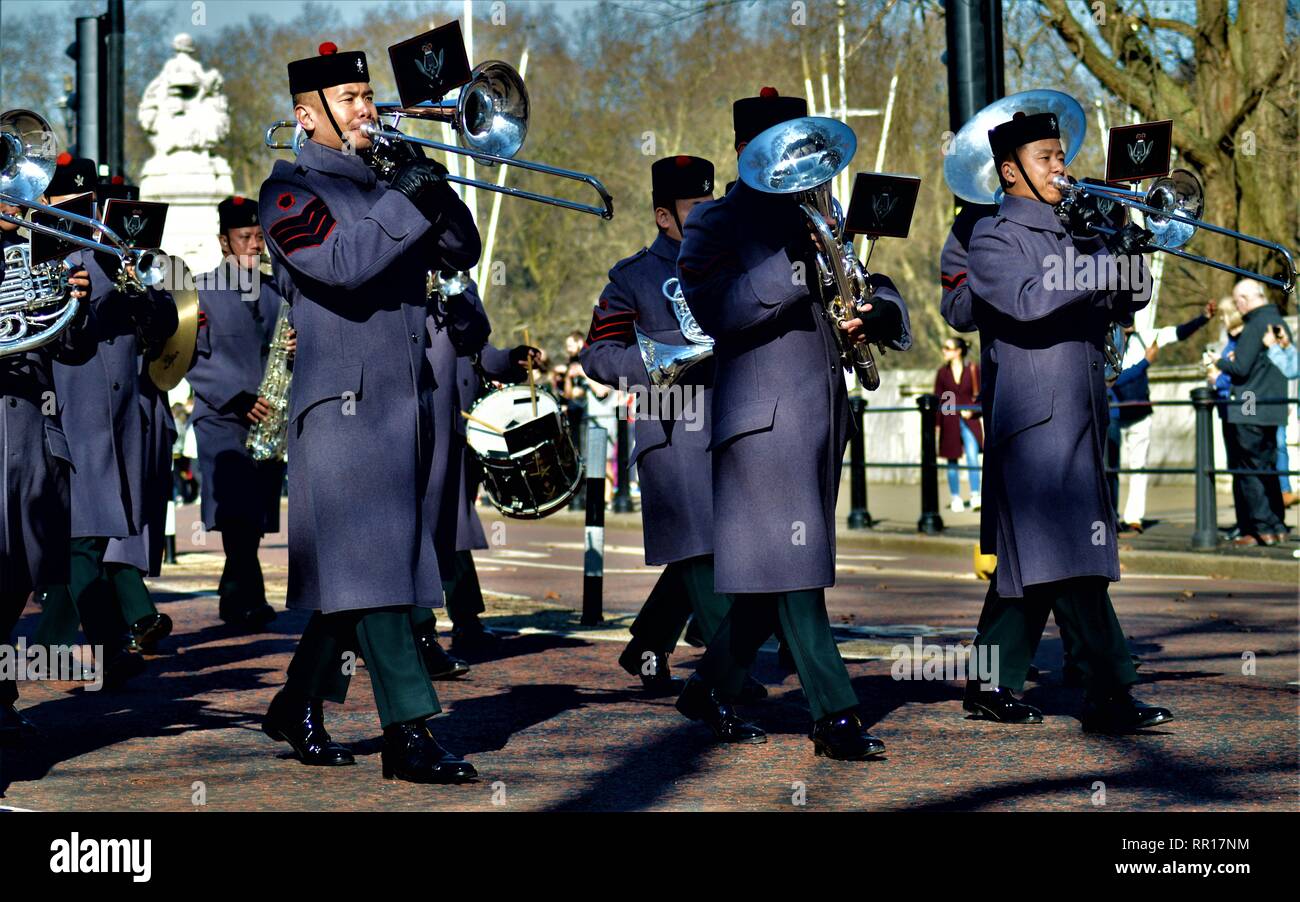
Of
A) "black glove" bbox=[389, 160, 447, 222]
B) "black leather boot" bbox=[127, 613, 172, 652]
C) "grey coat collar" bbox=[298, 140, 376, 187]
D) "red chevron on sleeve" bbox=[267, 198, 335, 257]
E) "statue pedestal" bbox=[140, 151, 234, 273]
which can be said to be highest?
"statue pedestal" bbox=[140, 151, 234, 273]

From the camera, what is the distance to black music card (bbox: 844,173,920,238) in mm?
7188

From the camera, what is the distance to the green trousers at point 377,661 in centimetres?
650

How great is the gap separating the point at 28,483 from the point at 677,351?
244 cm

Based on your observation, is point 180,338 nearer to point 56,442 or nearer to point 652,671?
point 56,442

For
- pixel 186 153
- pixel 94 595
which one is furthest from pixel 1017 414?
pixel 186 153

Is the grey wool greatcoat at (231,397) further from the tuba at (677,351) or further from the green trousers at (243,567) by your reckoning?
the tuba at (677,351)

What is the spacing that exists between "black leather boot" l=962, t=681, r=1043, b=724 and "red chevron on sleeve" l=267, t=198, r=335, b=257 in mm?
2864

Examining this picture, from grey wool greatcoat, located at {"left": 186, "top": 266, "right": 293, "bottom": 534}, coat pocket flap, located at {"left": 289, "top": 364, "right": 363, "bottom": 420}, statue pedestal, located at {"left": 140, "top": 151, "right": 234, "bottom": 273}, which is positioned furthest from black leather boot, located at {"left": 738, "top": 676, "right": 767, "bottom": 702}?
statue pedestal, located at {"left": 140, "top": 151, "right": 234, "bottom": 273}

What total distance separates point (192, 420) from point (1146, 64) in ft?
38.1

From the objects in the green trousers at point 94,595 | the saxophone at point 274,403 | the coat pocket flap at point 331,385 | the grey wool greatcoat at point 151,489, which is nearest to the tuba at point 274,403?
the saxophone at point 274,403

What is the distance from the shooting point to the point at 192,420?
37.3 feet

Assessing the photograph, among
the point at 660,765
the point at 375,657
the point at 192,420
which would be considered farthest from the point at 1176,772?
the point at 192,420

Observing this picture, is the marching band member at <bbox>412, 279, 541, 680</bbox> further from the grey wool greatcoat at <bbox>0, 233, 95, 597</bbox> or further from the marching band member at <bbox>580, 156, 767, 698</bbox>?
the grey wool greatcoat at <bbox>0, 233, 95, 597</bbox>

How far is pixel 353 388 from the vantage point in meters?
6.55
